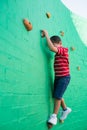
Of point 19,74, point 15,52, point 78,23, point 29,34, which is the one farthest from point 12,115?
point 78,23

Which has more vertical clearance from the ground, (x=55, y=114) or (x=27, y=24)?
(x=27, y=24)

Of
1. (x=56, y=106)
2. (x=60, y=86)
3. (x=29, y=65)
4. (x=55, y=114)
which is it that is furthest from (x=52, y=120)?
(x=29, y=65)

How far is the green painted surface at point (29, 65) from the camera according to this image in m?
3.38

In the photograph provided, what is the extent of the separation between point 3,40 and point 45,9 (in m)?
1.56

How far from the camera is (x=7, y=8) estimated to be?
346 cm

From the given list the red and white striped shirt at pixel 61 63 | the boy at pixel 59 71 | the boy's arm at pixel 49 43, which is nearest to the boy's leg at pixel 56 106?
the boy at pixel 59 71

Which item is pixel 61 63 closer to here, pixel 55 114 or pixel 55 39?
pixel 55 39

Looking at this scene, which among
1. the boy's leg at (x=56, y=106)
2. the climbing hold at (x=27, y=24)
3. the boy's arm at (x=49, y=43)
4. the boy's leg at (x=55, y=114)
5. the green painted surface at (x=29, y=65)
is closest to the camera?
the green painted surface at (x=29, y=65)

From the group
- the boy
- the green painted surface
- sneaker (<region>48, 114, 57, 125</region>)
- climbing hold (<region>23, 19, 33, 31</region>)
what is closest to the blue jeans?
the boy

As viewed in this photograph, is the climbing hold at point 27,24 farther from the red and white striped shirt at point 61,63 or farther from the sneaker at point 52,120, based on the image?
the sneaker at point 52,120

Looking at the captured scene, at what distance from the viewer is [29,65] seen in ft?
13.1

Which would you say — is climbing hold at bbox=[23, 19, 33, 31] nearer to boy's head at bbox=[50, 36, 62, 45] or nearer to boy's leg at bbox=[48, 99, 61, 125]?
boy's head at bbox=[50, 36, 62, 45]

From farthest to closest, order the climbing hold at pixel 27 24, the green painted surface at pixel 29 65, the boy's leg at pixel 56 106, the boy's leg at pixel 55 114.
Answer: the boy's leg at pixel 56 106 → the boy's leg at pixel 55 114 → the climbing hold at pixel 27 24 → the green painted surface at pixel 29 65

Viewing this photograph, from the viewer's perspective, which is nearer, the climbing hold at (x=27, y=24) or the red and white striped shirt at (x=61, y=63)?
the climbing hold at (x=27, y=24)
